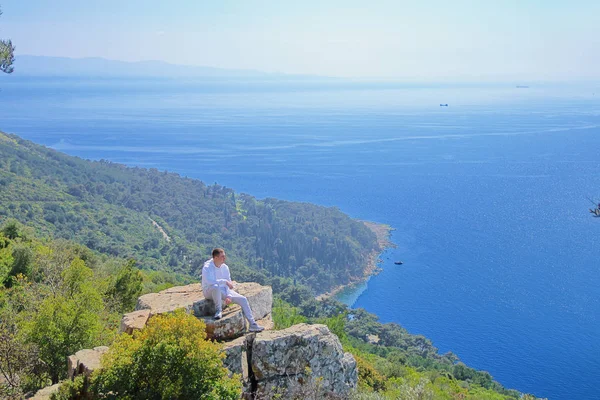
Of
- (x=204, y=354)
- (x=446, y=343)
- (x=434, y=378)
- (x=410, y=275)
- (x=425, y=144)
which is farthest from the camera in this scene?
(x=425, y=144)

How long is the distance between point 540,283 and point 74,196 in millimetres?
64004

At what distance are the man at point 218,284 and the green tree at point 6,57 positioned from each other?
40.6ft

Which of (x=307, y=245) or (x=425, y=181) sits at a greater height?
(x=425, y=181)

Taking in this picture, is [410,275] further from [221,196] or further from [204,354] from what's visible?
[204,354]

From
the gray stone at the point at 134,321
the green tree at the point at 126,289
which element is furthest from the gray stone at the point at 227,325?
the green tree at the point at 126,289

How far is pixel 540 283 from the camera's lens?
65.8 metres

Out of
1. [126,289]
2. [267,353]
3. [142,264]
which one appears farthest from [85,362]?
[142,264]

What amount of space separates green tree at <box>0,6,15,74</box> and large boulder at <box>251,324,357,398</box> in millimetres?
13595

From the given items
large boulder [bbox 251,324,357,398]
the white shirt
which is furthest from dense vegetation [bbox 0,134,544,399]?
the white shirt

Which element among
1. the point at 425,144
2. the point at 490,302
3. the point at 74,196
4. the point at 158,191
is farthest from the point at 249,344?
the point at 425,144

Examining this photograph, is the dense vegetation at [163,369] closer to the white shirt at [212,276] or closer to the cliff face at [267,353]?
the cliff face at [267,353]

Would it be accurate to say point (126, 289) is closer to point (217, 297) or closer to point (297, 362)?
point (217, 297)

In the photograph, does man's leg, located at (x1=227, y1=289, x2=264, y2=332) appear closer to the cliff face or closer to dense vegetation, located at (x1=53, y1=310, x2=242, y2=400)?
the cliff face

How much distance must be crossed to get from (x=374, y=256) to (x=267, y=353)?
2759 inches
